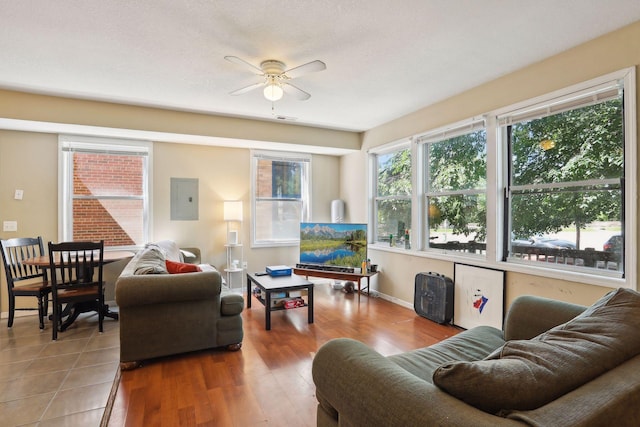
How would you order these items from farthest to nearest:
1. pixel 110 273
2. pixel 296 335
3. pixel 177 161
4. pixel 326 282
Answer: pixel 326 282, pixel 177 161, pixel 110 273, pixel 296 335

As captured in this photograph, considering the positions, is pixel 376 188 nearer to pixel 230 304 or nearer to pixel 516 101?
pixel 516 101

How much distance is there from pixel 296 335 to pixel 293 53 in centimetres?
263

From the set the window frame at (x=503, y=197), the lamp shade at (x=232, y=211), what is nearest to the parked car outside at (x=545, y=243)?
the window frame at (x=503, y=197)

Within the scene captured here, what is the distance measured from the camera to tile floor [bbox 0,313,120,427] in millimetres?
2023

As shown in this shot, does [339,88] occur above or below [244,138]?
above

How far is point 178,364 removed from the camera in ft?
8.64

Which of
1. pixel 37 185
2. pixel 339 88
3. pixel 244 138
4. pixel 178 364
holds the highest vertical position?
pixel 339 88

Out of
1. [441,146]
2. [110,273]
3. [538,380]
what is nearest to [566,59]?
[441,146]

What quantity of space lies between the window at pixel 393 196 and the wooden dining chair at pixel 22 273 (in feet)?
13.7

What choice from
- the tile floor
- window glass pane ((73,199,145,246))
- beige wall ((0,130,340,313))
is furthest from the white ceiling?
the tile floor

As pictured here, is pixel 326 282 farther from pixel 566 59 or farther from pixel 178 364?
pixel 566 59

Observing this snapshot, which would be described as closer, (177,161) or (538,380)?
(538,380)

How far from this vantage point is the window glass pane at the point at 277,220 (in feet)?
17.1

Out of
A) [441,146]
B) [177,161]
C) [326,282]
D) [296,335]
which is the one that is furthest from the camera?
[326,282]
